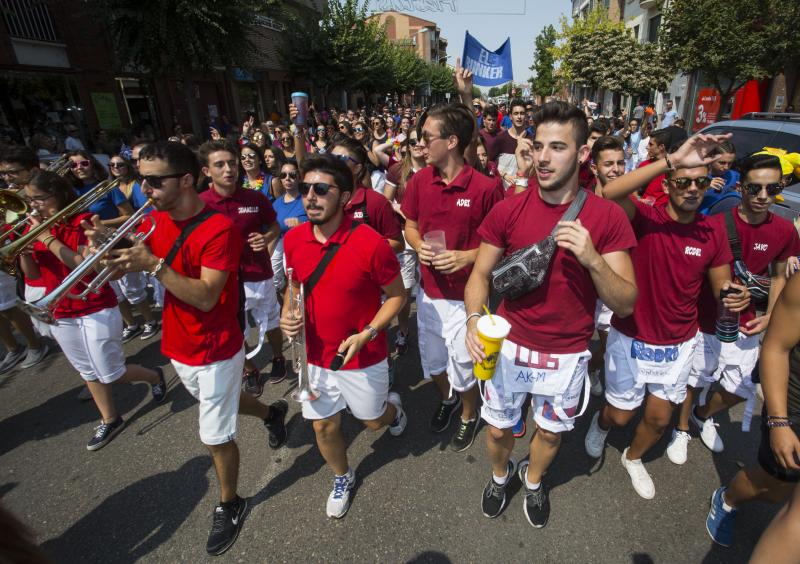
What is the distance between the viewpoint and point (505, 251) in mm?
2396

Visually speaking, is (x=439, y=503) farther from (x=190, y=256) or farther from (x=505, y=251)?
(x=190, y=256)

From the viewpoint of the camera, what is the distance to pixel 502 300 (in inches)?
95.7

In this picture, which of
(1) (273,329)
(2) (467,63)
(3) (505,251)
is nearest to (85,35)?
(2) (467,63)

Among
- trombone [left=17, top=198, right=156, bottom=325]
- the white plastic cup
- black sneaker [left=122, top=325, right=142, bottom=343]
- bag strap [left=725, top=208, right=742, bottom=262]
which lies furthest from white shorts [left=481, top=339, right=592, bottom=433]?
black sneaker [left=122, top=325, right=142, bottom=343]

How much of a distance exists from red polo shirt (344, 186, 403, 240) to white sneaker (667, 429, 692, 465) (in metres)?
2.70

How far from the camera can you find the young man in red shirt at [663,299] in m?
2.42

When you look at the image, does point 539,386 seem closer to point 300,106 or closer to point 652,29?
point 300,106

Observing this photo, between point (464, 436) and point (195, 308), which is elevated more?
point (195, 308)

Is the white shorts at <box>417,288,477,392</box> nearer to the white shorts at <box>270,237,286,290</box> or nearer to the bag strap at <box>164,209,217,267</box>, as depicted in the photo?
the bag strap at <box>164,209,217,267</box>

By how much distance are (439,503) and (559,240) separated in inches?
76.5

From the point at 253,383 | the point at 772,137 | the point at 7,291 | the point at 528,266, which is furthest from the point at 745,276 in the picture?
the point at 7,291

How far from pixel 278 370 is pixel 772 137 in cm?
684

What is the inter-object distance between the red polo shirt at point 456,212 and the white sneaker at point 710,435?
217 centimetres

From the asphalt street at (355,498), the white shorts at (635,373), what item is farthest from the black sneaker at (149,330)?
the white shorts at (635,373)
